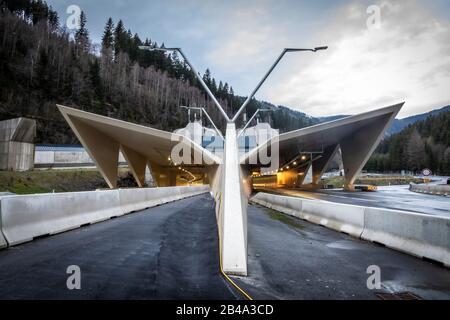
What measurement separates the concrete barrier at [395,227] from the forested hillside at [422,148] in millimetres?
130445

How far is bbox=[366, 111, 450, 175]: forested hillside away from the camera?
129375 mm

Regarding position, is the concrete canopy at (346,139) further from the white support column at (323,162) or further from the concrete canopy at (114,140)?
the concrete canopy at (114,140)

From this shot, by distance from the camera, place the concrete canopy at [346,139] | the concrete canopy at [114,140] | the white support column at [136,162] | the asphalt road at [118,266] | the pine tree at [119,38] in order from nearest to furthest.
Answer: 1. the asphalt road at [118,266]
2. the concrete canopy at [114,140]
3. the concrete canopy at [346,139]
4. the white support column at [136,162]
5. the pine tree at [119,38]

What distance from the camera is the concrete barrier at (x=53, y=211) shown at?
6348mm

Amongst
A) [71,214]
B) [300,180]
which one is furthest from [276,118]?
[71,214]

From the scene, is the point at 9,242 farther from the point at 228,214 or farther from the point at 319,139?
the point at 319,139

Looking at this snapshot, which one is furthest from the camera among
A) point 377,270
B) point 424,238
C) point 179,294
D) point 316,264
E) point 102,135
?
point 102,135

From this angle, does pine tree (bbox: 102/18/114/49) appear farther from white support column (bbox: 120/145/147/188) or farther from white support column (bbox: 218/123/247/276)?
white support column (bbox: 218/123/247/276)

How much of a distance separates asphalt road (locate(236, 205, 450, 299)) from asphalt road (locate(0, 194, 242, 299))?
29.4 inches

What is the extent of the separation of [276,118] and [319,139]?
512 feet

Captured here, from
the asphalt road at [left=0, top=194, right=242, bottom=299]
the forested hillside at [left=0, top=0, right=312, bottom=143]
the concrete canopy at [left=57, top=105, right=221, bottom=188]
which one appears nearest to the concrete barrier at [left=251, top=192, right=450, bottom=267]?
the asphalt road at [left=0, top=194, right=242, bottom=299]

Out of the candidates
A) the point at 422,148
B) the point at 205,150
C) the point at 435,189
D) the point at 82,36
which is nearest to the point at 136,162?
the point at 205,150

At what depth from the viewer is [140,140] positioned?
38.1m

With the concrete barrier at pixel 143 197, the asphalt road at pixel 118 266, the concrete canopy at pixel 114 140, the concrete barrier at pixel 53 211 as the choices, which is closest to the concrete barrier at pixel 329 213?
the asphalt road at pixel 118 266
